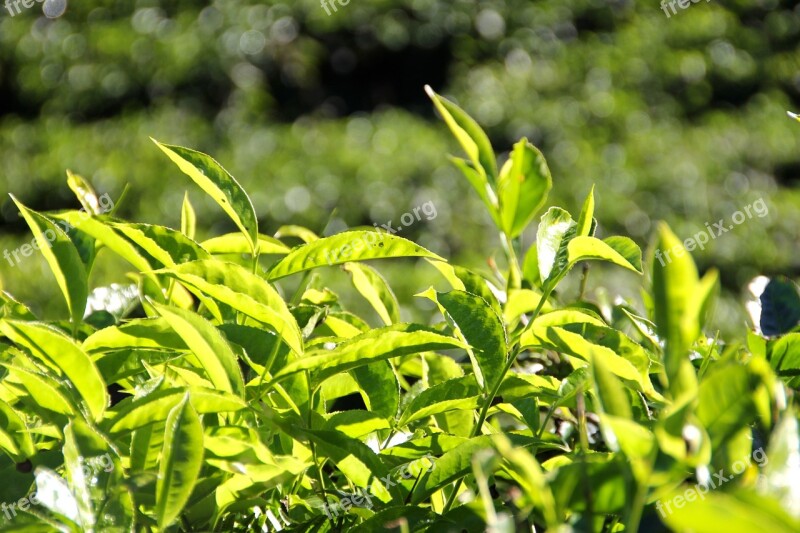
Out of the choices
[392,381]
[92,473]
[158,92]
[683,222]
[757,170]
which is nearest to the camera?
[92,473]

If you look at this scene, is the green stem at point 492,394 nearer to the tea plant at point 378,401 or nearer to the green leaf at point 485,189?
the tea plant at point 378,401

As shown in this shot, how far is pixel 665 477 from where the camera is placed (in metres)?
0.54

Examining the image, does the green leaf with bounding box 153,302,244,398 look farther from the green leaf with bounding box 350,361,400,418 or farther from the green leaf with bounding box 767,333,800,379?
the green leaf with bounding box 767,333,800,379

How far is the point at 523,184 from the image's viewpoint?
0.85 m

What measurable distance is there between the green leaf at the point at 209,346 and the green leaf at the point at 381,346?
3 cm

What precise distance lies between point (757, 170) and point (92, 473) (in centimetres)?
572

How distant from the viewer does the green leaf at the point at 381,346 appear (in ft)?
2.40

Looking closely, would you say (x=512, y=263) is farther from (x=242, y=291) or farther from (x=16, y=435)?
(x=16, y=435)

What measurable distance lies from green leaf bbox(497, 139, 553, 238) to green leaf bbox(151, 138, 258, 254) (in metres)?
0.23

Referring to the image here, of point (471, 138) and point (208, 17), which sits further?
point (208, 17)

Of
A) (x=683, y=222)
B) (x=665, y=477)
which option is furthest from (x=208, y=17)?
(x=665, y=477)

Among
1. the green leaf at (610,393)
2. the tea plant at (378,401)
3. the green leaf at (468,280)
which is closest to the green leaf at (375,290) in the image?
the tea plant at (378,401)

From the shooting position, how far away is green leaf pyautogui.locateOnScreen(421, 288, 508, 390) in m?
0.78

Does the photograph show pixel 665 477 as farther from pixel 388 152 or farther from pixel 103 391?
pixel 388 152
